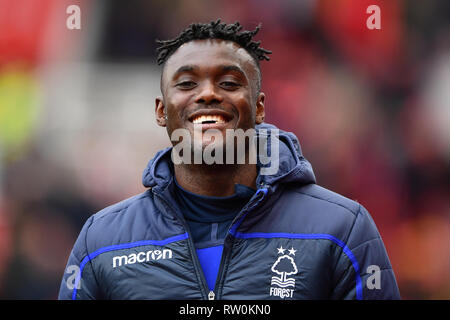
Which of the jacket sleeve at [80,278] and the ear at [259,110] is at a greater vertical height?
the ear at [259,110]

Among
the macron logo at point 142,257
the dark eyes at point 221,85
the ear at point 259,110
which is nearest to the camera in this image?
the macron logo at point 142,257

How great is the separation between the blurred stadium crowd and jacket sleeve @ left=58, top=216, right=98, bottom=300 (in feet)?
10.6

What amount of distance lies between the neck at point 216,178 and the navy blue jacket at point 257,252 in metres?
0.09

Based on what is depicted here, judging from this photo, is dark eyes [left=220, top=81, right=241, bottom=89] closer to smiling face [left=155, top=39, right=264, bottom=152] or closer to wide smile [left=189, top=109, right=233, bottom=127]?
smiling face [left=155, top=39, right=264, bottom=152]

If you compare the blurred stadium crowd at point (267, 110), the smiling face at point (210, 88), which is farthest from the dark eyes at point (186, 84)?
the blurred stadium crowd at point (267, 110)

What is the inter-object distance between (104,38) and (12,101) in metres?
1.12

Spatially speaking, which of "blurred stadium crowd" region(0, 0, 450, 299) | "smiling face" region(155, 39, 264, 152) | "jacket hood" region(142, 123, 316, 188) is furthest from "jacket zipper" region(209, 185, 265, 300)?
"blurred stadium crowd" region(0, 0, 450, 299)

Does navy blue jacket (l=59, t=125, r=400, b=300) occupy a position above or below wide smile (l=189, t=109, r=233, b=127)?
below

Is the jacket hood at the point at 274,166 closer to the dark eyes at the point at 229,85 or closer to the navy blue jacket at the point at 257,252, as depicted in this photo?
the navy blue jacket at the point at 257,252

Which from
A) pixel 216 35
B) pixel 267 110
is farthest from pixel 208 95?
pixel 267 110

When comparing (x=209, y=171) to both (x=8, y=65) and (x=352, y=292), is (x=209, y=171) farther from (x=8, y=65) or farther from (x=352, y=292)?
(x=8, y=65)

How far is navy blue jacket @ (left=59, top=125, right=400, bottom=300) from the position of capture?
8.21 feet

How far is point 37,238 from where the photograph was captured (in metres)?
5.89

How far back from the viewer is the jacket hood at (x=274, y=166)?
279 cm
